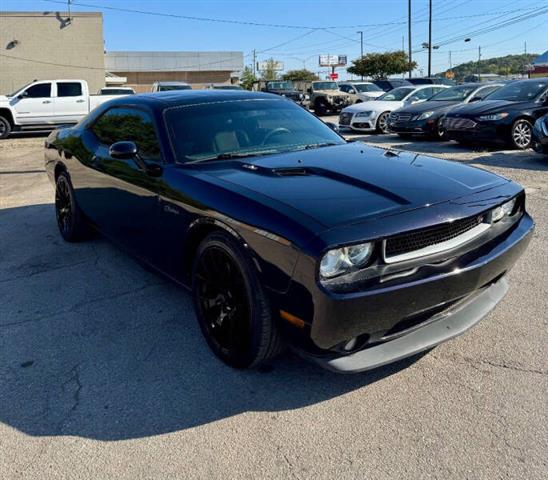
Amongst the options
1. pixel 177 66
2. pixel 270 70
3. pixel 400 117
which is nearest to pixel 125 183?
pixel 400 117

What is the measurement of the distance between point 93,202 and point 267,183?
2353 millimetres

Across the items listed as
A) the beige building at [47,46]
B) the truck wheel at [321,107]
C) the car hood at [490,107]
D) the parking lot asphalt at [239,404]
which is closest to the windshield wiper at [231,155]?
the parking lot asphalt at [239,404]

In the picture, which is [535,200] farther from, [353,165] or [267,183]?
[267,183]

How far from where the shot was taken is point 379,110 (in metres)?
14.6

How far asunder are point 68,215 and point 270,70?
8022 centimetres

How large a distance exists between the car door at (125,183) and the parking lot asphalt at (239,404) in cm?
58

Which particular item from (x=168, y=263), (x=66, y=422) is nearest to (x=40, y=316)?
(x=168, y=263)

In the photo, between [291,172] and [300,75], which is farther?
[300,75]

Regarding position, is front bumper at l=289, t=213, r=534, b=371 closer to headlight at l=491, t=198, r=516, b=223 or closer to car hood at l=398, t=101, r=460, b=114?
headlight at l=491, t=198, r=516, b=223

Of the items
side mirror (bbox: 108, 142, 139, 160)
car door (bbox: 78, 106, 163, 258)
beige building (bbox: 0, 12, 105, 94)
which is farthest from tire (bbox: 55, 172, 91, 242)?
beige building (bbox: 0, 12, 105, 94)

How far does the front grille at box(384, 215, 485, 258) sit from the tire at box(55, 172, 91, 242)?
3.62m

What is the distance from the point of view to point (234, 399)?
2.66 m

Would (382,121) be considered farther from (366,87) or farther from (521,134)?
(366,87)

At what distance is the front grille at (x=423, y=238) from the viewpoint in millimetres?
2391
